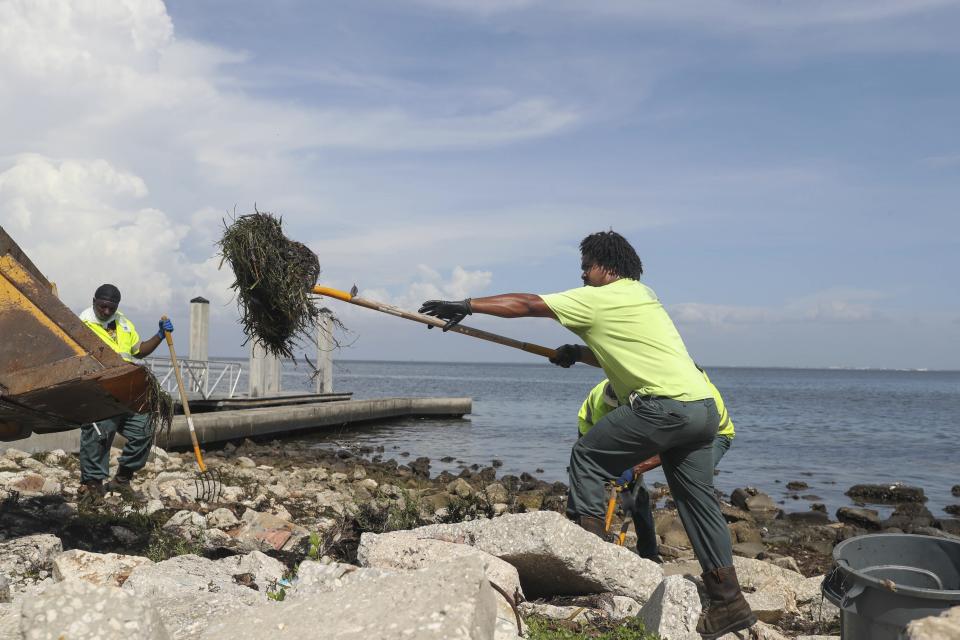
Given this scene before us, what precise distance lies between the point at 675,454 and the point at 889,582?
4.43ft

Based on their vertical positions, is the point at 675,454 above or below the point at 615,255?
below

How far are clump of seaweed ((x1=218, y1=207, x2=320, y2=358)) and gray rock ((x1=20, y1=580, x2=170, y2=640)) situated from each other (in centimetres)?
349

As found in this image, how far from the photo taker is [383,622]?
2.41m

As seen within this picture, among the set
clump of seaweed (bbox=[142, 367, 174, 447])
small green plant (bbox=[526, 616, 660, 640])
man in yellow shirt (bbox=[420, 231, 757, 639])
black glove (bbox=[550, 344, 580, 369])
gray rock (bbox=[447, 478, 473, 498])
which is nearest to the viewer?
small green plant (bbox=[526, 616, 660, 640])

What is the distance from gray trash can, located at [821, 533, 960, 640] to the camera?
10.6 ft

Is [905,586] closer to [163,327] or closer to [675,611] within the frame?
[675,611]

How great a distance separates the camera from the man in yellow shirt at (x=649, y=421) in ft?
14.1

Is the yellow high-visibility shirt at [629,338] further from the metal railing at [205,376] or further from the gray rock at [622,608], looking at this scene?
the metal railing at [205,376]

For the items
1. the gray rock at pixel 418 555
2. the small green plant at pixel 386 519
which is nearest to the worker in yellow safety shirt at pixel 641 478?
the small green plant at pixel 386 519

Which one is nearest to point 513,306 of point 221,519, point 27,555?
point 27,555

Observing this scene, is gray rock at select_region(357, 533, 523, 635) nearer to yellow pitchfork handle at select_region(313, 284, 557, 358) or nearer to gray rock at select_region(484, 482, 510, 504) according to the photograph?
yellow pitchfork handle at select_region(313, 284, 557, 358)

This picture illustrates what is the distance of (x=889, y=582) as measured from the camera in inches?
129

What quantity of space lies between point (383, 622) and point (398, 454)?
1648 cm

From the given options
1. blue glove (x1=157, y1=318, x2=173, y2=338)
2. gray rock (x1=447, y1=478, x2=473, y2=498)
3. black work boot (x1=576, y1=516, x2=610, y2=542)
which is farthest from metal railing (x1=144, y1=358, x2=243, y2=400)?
black work boot (x1=576, y1=516, x2=610, y2=542)
